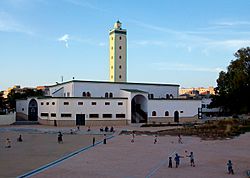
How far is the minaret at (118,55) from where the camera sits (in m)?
75.3

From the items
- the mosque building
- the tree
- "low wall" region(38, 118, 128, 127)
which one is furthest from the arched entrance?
the tree

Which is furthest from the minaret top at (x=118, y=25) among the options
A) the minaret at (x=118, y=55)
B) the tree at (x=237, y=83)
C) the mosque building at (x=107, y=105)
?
the tree at (x=237, y=83)

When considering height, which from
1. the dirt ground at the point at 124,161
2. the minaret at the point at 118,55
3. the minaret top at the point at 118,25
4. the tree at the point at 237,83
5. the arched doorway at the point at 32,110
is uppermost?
the minaret top at the point at 118,25

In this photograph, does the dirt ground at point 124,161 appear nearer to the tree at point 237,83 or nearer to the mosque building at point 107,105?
the mosque building at point 107,105

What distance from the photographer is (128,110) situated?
198 feet

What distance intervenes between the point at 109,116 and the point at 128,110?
143 inches

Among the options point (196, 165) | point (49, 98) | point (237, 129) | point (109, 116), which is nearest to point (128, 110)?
point (109, 116)

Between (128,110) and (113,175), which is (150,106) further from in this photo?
(113,175)

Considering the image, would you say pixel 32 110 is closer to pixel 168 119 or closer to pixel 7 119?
pixel 7 119

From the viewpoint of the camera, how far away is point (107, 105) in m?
59.3

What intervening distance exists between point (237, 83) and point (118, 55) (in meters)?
26.5

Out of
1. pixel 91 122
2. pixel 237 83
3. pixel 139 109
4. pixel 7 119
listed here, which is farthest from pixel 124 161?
pixel 237 83

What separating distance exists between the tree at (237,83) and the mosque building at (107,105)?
331 inches

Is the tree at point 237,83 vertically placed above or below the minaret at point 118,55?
below
